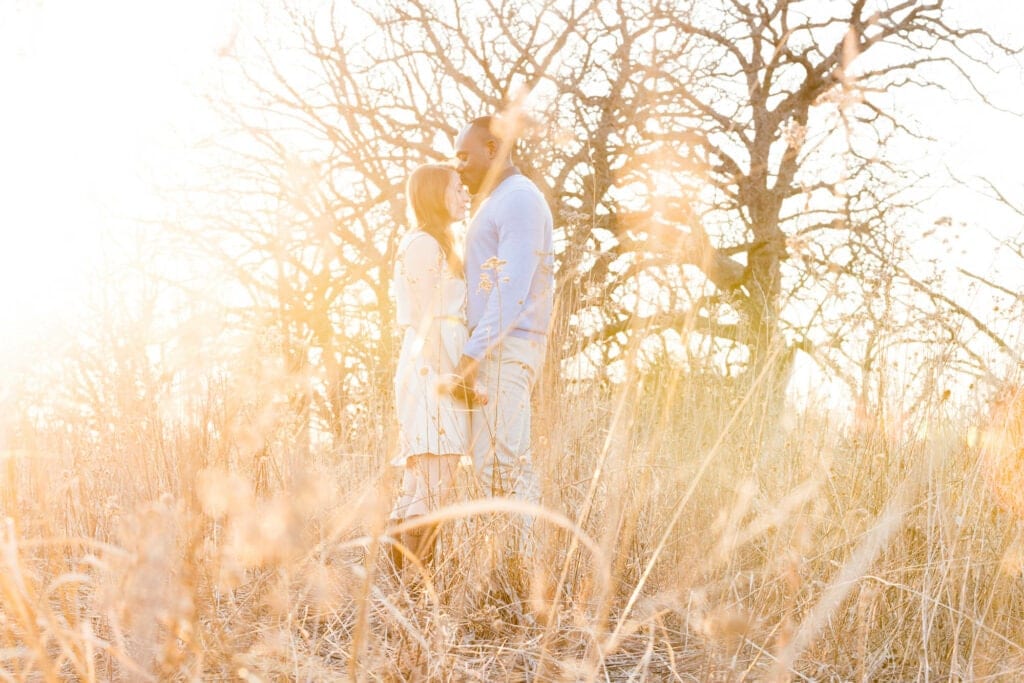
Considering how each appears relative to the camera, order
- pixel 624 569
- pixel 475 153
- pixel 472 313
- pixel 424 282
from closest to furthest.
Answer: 1. pixel 624 569
2. pixel 424 282
3. pixel 472 313
4. pixel 475 153

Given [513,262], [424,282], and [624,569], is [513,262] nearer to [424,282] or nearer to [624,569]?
[424,282]

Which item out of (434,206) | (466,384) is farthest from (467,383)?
(434,206)

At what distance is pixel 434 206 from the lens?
3.07 metres

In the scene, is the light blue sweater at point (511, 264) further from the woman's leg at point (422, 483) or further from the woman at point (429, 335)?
the woman's leg at point (422, 483)

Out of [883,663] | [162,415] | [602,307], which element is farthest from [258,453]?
[883,663]

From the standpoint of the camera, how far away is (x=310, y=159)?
8.93 metres

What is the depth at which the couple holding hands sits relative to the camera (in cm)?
280

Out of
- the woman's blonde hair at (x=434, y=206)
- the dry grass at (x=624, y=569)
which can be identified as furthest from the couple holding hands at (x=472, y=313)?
the dry grass at (x=624, y=569)

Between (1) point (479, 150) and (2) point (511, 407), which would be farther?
(1) point (479, 150)

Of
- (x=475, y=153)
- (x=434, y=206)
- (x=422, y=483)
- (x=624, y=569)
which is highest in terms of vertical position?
(x=475, y=153)

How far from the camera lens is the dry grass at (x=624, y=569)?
192 cm

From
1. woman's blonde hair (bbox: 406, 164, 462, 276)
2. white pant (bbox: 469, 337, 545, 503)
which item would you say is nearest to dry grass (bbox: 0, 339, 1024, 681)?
white pant (bbox: 469, 337, 545, 503)

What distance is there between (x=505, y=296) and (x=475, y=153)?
616mm

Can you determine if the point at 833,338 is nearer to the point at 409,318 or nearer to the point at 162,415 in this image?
the point at 409,318
